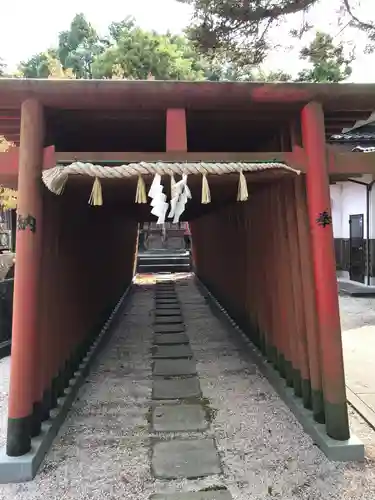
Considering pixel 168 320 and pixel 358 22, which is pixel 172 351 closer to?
pixel 168 320

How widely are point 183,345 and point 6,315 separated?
2.79 m

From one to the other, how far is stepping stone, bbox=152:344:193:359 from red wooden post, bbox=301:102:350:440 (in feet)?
10.9

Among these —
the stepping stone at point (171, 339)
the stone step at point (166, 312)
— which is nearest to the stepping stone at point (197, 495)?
the stepping stone at point (171, 339)

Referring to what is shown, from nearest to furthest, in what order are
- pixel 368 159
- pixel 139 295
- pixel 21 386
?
pixel 21 386, pixel 368 159, pixel 139 295

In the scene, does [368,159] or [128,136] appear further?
[128,136]

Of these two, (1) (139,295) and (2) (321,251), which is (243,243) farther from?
(1) (139,295)

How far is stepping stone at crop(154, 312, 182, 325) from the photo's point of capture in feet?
30.3

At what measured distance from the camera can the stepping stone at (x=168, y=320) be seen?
363 inches

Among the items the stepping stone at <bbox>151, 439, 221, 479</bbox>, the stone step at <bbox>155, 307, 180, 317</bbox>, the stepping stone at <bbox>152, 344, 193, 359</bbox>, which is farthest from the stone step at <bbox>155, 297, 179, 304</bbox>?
the stepping stone at <bbox>151, 439, 221, 479</bbox>

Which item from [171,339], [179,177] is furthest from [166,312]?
[179,177]

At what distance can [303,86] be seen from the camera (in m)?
3.79

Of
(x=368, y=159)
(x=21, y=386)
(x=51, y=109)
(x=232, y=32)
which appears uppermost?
(x=232, y=32)

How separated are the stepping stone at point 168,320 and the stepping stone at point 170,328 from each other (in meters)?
0.24

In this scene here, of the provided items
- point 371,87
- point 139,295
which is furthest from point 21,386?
point 139,295
